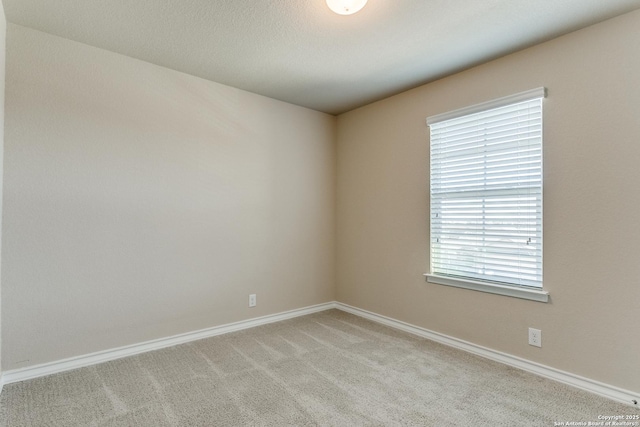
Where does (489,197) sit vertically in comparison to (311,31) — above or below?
below

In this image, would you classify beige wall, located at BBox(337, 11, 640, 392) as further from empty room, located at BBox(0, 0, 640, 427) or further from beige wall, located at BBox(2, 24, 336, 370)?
beige wall, located at BBox(2, 24, 336, 370)

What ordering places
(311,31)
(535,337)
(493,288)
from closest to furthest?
(311,31) → (535,337) → (493,288)

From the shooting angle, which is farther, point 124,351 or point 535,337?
point 124,351

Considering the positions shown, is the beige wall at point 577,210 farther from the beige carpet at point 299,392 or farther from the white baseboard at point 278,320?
the beige carpet at point 299,392

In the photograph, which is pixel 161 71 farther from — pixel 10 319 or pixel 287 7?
pixel 10 319

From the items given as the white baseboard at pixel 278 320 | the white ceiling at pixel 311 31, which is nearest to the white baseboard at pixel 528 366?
the white baseboard at pixel 278 320

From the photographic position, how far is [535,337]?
2.43 metres

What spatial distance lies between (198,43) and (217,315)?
2406mm

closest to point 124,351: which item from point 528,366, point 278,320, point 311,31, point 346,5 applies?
point 278,320

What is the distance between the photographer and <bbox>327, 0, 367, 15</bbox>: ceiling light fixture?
186 cm

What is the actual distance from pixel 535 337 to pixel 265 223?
103 inches

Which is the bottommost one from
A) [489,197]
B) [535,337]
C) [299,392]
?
[299,392]

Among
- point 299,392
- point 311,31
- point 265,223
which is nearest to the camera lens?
point 299,392

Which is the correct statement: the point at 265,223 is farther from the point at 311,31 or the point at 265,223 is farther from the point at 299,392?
Result: the point at 311,31
